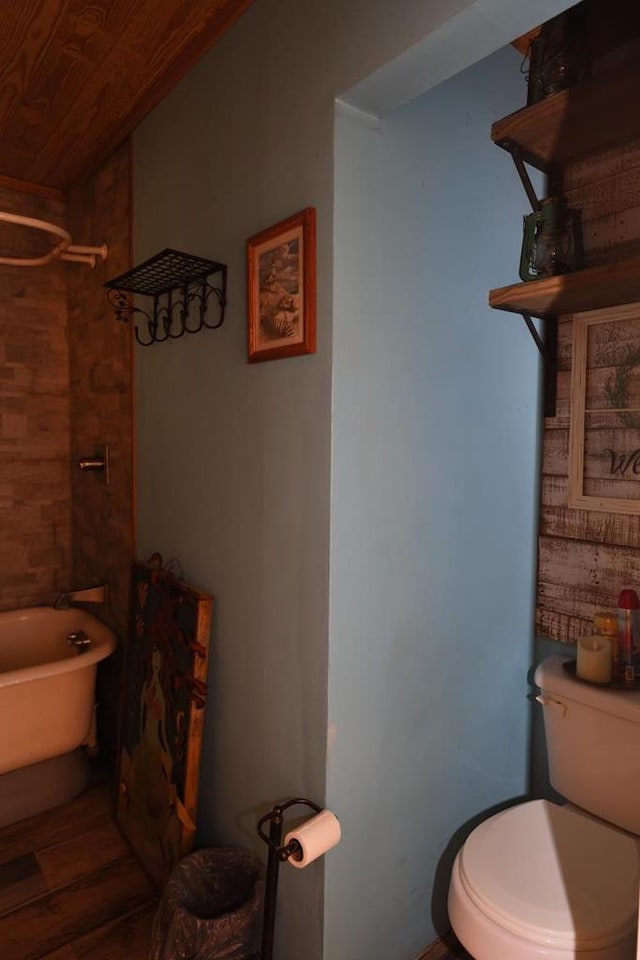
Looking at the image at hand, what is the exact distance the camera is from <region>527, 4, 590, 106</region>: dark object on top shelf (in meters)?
1.33

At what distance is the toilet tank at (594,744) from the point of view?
1379mm

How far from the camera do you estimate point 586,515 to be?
1.68m

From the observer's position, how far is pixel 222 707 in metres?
1.62

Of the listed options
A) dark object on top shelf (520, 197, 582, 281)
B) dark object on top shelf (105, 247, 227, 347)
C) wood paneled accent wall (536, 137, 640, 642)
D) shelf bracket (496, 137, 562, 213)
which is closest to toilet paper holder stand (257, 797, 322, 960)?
wood paneled accent wall (536, 137, 640, 642)

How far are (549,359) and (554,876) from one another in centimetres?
133

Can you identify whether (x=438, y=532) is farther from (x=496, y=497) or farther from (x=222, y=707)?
(x=222, y=707)

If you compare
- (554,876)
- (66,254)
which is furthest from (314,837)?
(66,254)

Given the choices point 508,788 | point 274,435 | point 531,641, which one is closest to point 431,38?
point 274,435

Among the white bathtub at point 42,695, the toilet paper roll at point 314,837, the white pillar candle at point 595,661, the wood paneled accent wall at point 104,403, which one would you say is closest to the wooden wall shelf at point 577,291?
the white pillar candle at point 595,661

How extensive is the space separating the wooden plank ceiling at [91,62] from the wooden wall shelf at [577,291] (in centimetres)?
98

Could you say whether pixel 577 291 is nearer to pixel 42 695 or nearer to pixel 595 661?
pixel 595 661

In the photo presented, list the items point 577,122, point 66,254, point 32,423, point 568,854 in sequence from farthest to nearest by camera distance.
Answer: point 32,423
point 66,254
point 577,122
point 568,854

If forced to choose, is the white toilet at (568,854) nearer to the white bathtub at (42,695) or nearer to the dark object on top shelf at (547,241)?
the dark object on top shelf at (547,241)

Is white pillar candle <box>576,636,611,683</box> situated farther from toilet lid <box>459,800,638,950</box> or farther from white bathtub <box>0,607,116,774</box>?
white bathtub <box>0,607,116,774</box>
